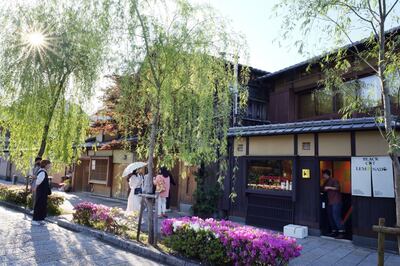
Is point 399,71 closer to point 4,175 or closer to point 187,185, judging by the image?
point 187,185

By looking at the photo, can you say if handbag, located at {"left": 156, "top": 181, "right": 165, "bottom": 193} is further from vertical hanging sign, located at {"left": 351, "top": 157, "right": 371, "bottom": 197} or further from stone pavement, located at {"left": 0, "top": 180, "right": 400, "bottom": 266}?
vertical hanging sign, located at {"left": 351, "top": 157, "right": 371, "bottom": 197}

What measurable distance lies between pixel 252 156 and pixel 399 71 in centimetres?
647

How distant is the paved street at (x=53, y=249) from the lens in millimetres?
6098

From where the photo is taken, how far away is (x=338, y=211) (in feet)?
30.8

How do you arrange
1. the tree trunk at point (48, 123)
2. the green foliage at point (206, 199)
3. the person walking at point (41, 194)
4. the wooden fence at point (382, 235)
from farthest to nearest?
the green foliage at point (206, 199)
the tree trunk at point (48, 123)
the person walking at point (41, 194)
the wooden fence at point (382, 235)

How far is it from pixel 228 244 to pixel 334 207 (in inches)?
205

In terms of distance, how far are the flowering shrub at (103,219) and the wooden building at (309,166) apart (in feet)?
14.0

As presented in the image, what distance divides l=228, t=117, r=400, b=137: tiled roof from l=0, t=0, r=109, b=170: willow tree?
222 inches

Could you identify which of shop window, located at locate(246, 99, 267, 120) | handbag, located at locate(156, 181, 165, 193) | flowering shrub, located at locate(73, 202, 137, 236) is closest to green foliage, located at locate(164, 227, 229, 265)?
flowering shrub, located at locate(73, 202, 137, 236)

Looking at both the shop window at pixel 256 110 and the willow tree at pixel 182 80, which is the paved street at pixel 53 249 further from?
the shop window at pixel 256 110

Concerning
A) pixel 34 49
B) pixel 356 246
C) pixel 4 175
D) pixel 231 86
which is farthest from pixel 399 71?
pixel 4 175

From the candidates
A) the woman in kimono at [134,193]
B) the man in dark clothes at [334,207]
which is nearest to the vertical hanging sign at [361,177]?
the man in dark clothes at [334,207]

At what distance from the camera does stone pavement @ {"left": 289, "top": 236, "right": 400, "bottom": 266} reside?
6.68 m

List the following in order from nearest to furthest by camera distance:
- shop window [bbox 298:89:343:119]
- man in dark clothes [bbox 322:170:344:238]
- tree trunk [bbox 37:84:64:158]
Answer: man in dark clothes [bbox 322:170:344:238]
tree trunk [bbox 37:84:64:158]
shop window [bbox 298:89:343:119]
